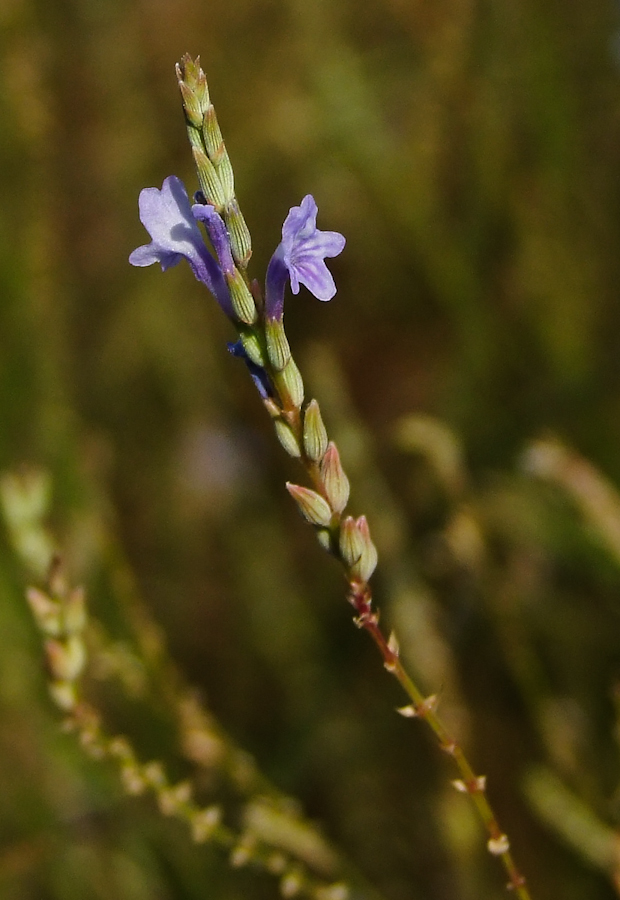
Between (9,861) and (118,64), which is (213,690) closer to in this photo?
(9,861)

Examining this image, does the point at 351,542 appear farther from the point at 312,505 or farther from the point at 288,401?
the point at 288,401

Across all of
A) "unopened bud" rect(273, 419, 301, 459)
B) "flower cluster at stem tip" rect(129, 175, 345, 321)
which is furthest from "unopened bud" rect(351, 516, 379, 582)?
"flower cluster at stem tip" rect(129, 175, 345, 321)

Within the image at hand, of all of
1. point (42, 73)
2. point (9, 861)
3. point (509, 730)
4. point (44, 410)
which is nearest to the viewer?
point (9, 861)

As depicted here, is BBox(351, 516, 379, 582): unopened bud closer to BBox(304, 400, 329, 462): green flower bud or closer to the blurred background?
BBox(304, 400, 329, 462): green flower bud

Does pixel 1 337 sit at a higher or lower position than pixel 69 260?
lower

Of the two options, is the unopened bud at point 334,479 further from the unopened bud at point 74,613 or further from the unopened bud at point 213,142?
the unopened bud at point 74,613

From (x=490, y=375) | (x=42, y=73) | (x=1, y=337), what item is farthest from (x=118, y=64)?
(x=490, y=375)

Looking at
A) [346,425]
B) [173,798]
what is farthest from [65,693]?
[346,425]
